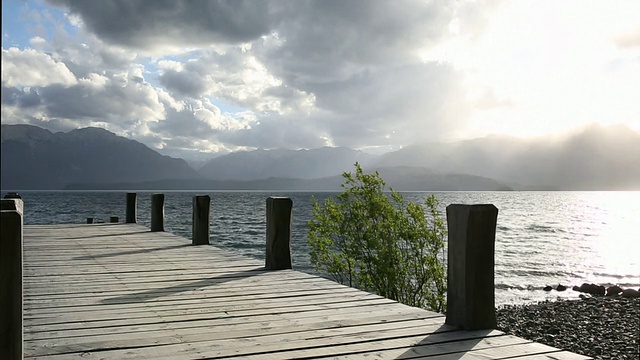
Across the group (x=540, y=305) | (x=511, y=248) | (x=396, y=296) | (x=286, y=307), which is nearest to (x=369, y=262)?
(x=396, y=296)

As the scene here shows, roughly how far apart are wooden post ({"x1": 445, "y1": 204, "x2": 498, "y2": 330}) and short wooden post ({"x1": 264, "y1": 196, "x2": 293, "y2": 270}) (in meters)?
3.40

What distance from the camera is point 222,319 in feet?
14.7

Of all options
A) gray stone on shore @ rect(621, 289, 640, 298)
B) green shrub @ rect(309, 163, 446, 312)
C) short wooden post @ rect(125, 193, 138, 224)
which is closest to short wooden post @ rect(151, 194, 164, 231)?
short wooden post @ rect(125, 193, 138, 224)

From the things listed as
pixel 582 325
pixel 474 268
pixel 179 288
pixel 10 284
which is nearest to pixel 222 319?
pixel 179 288

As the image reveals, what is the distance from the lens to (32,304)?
4.98 m

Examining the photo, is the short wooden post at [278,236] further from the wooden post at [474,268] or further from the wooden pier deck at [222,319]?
the wooden post at [474,268]

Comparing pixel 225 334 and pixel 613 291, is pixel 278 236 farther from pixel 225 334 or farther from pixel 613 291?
pixel 613 291

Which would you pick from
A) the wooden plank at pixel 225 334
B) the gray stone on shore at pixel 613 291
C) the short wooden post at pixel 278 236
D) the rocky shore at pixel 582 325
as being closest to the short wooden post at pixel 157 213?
the short wooden post at pixel 278 236

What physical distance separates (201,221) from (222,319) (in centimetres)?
605

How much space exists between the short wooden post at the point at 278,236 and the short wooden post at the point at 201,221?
3204 mm

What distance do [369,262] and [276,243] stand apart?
6544 millimetres

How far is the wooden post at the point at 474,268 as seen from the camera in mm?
4227

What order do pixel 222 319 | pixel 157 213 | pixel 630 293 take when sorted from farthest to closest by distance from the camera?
pixel 630 293 → pixel 157 213 → pixel 222 319

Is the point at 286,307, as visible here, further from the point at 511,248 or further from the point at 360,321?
the point at 511,248
